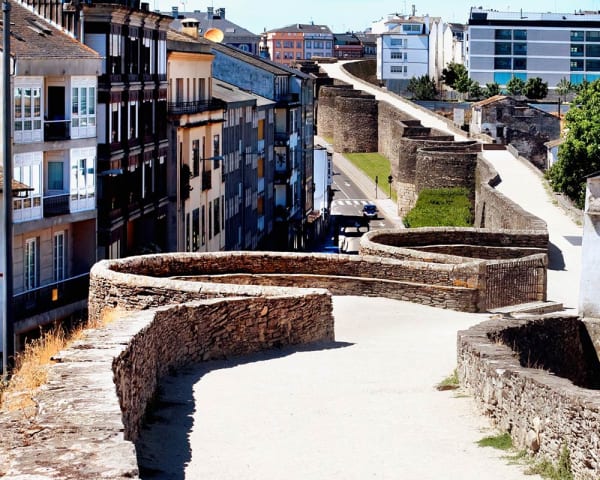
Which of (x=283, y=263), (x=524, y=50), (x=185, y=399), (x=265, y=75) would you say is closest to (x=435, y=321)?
(x=283, y=263)

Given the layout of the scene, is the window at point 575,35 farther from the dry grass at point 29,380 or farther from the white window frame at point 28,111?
the dry grass at point 29,380

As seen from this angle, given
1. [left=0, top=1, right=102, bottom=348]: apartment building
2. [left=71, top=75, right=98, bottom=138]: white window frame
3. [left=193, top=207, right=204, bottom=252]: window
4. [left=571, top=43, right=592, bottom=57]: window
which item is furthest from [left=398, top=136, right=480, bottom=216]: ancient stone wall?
[left=571, top=43, right=592, bottom=57]: window

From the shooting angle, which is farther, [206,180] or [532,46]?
[532,46]

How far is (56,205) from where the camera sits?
Answer: 119 ft

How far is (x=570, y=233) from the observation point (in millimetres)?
45344

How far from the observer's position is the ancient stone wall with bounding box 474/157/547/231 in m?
40.8

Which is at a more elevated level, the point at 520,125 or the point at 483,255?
the point at 520,125

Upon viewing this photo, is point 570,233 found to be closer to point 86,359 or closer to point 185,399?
point 185,399

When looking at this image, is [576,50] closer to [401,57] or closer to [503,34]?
[503,34]

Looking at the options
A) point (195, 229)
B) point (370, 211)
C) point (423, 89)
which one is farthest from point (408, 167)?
point (423, 89)

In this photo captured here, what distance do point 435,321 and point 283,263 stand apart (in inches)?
120

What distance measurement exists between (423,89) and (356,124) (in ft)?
119

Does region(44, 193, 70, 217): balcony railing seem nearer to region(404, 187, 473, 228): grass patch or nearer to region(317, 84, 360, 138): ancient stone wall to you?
region(404, 187, 473, 228): grass patch

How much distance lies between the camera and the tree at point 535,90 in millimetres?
162500
